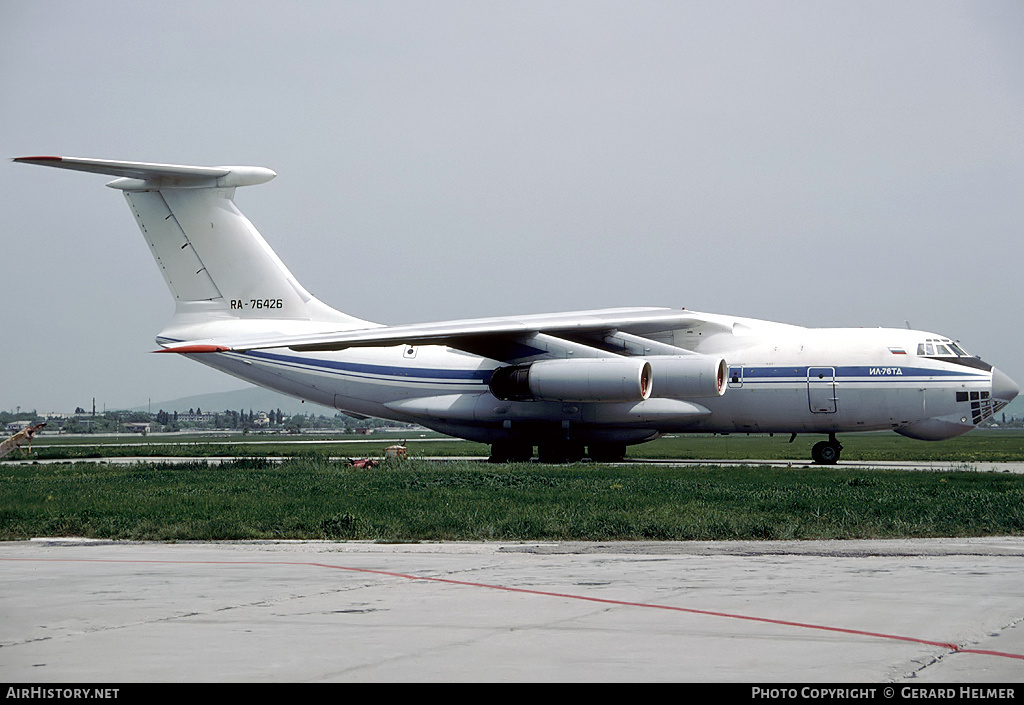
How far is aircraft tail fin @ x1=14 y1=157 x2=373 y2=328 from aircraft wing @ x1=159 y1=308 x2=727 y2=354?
1348 millimetres

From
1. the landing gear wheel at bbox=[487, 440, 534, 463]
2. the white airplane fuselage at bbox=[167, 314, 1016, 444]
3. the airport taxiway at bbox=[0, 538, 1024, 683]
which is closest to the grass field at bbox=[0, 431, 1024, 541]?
the airport taxiway at bbox=[0, 538, 1024, 683]

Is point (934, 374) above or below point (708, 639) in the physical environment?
above

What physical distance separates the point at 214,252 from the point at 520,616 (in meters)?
22.0

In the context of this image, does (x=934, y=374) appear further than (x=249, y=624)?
Yes

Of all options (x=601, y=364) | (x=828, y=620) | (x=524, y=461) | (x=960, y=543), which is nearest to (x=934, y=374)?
(x=601, y=364)

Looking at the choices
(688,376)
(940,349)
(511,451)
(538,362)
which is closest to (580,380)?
(538,362)

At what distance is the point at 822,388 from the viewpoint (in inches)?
913

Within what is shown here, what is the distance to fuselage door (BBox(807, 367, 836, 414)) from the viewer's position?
76.0 feet

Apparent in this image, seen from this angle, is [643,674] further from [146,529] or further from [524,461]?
[524,461]

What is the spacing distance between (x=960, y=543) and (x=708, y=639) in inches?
240

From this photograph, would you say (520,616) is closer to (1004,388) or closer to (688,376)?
(688,376)
